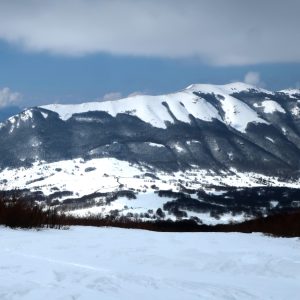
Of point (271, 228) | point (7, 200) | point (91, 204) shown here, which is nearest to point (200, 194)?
point (91, 204)

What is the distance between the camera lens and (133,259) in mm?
9922

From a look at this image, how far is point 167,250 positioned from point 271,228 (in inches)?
614

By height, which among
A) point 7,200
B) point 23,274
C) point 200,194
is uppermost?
point 200,194

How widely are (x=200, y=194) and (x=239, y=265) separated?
178753 millimetres

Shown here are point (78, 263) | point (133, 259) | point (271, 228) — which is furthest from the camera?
point (271, 228)

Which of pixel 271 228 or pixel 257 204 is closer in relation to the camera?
pixel 271 228

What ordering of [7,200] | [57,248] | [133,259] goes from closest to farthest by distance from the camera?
[133,259] < [57,248] < [7,200]

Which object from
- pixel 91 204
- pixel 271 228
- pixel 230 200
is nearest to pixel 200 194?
pixel 230 200

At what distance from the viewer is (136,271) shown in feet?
27.6

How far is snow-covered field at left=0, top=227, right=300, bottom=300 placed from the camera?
6.54 metres

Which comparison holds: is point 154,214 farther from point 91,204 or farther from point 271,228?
point 271,228

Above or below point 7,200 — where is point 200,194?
above

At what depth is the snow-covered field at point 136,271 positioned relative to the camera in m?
6.54

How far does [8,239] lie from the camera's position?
11383 mm
